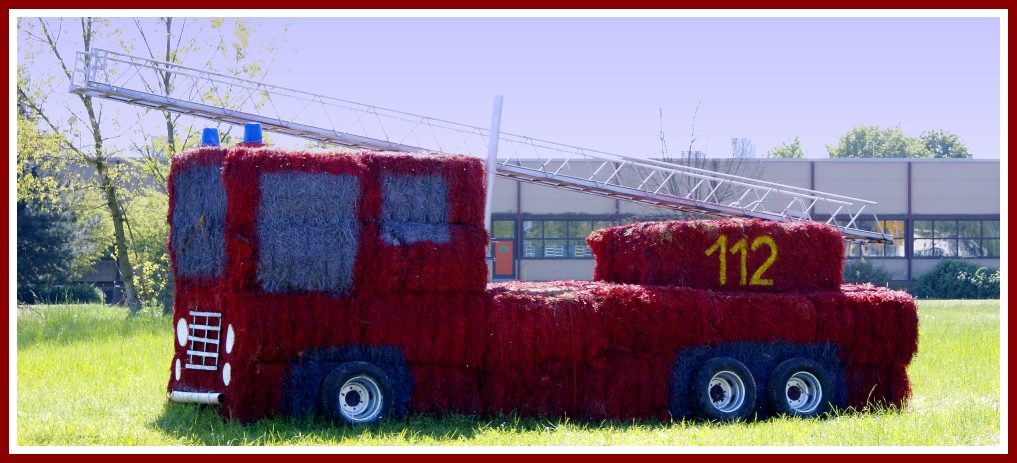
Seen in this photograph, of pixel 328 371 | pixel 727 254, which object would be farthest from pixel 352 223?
pixel 727 254

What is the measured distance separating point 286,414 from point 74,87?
6.36 metres

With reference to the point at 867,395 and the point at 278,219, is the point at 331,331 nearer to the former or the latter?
the point at 278,219

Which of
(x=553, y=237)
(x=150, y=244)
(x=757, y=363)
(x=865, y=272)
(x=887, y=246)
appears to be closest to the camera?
(x=757, y=363)

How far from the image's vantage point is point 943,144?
82.9 meters

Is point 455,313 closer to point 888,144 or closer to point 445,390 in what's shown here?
point 445,390

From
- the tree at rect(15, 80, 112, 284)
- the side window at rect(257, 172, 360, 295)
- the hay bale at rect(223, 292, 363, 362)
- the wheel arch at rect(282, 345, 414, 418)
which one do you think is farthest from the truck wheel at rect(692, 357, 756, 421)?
the tree at rect(15, 80, 112, 284)

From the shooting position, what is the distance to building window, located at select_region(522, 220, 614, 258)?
38438 millimetres

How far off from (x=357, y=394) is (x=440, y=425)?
89cm

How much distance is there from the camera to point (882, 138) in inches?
3378

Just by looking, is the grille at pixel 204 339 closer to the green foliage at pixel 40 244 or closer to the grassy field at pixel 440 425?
the grassy field at pixel 440 425

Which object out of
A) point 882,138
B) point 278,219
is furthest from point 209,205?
point 882,138

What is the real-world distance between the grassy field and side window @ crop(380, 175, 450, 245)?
1.83 m

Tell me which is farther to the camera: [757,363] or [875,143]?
[875,143]

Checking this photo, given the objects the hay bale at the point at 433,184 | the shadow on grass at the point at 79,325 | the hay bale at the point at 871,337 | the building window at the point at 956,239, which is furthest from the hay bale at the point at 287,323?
the building window at the point at 956,239
